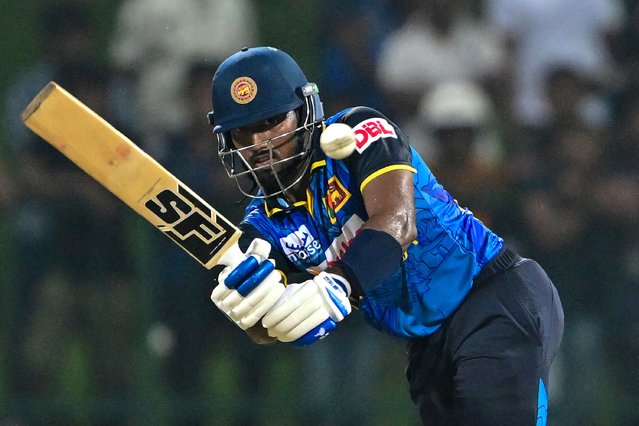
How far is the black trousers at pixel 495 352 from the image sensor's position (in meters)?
3.25

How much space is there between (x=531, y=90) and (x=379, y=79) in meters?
0.80

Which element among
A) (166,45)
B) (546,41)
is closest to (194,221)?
(166,45)

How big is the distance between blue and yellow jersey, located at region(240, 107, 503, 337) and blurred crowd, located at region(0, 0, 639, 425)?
2.02 m

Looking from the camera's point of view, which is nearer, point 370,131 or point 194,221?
point 194,221

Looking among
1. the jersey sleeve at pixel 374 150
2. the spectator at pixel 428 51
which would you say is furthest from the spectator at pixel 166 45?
the jersey sleeve at pixel 374 150

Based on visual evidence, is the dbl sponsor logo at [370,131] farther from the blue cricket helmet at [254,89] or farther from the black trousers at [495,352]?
the black trousers at [495,352]

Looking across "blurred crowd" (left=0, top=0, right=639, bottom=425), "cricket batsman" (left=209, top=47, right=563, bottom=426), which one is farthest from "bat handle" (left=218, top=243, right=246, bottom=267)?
→ "blurred crowd" (left=0, top=0, right=639, bottom=425)

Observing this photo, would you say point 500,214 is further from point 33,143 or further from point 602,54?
point 33,143

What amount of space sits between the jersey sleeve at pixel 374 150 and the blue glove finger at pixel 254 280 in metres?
0.47

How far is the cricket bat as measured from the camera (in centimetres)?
274

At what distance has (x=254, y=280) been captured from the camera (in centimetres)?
272

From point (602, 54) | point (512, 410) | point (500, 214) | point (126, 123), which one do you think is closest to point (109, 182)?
point (512, 410)

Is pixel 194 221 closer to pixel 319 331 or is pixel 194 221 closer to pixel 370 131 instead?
pixel 319 331

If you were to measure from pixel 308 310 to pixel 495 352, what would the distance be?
31.8 inches
